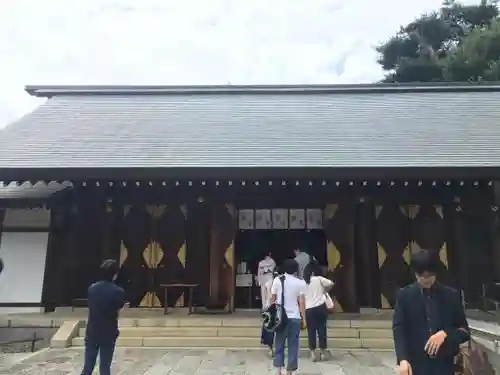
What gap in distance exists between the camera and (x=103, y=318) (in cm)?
455

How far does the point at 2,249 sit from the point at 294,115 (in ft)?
27.1

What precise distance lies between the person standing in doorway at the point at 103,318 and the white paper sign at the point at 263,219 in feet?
20.6

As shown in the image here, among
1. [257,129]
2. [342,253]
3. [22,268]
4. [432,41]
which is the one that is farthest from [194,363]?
[432,41]

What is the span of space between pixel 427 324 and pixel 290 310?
94.7 inches

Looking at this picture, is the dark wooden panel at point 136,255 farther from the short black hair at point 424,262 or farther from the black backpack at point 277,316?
the short black hair at point 424,262

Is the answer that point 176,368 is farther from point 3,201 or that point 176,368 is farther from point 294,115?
point 294,115

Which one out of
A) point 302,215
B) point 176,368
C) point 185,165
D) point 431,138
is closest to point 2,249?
point 185,165

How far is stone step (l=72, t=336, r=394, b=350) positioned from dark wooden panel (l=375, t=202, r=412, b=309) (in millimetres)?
2122

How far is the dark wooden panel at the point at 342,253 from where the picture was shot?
9.66 metres

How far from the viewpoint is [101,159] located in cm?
988

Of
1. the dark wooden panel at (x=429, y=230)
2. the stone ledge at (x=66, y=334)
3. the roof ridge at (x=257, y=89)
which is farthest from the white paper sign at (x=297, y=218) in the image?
the roof ridge at (x=257, y=89)

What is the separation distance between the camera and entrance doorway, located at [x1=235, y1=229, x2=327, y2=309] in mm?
12672

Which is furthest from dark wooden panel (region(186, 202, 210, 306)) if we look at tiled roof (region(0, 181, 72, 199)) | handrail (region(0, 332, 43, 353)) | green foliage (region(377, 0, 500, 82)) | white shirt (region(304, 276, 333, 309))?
green foliage (region(377, 0, 500, 82))

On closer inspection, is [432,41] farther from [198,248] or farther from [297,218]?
[198,248]
